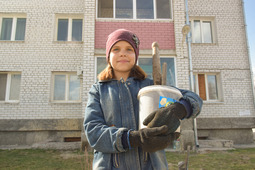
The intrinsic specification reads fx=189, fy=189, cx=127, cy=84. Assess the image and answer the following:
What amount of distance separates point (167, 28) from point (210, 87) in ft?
10.3

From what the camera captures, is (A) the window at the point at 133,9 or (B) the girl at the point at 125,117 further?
(A) the window at the point at 133,9

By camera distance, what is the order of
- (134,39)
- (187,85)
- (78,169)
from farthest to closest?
(187,85) → (78,169) → (134,39)

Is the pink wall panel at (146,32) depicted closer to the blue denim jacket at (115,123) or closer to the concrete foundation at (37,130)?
the concrete foundation at (37,130)

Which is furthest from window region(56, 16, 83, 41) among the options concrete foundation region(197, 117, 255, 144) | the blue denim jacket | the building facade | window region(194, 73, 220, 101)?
the blue denim jacket

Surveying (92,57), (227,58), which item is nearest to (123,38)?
(92,57)

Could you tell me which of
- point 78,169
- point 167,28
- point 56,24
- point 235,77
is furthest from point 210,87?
point 56,24

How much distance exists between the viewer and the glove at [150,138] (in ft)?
3.21

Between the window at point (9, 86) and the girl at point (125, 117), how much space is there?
707 centimetres

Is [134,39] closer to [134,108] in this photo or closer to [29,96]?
[134,108]

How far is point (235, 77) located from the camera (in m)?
7.53

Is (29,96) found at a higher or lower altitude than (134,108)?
higher

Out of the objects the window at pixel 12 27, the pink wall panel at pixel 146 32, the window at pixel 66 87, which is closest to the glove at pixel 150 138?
the pink wall panel at pixel 146 32

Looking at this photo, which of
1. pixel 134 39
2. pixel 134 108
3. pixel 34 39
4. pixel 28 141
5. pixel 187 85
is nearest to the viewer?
pixel 134 108

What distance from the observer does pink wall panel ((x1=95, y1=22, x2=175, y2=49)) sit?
6273 millimetres
